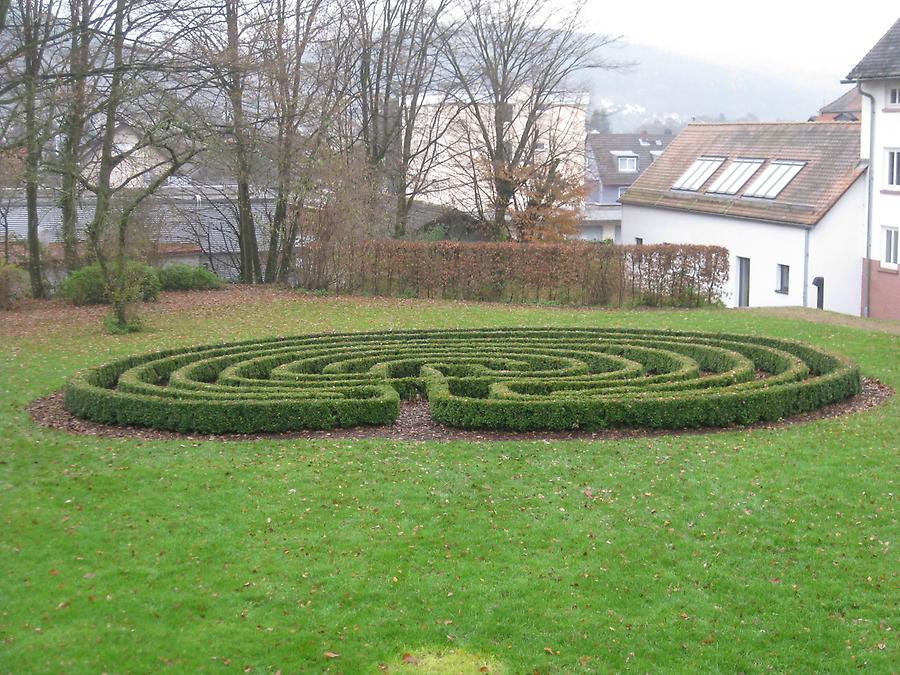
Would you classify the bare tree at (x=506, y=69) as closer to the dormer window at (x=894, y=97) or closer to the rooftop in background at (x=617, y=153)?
the dormer window at (x=894, y=97)

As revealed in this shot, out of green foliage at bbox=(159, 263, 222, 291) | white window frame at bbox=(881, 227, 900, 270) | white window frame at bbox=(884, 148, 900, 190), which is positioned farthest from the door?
green foliage at bbox=(159, 263, 222, 291)

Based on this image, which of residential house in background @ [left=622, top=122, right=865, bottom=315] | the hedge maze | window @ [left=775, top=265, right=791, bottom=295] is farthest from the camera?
window @ [left=775, top=265, right=791, bottom=295]

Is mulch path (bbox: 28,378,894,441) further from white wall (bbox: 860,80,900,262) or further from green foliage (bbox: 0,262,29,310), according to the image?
white wall (bbox: 860,80,900,262)

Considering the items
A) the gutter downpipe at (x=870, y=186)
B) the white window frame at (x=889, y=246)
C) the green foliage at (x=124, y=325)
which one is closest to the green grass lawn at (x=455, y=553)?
the green foliage at (x=124, y=325)

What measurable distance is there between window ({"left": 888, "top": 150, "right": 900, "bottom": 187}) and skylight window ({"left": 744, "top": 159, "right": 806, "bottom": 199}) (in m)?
4.58

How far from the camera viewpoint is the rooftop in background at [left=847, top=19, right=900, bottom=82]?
34281mm

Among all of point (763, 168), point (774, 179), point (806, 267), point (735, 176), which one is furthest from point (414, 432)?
point (735, 176)

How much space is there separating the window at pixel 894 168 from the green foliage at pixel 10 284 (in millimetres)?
28805

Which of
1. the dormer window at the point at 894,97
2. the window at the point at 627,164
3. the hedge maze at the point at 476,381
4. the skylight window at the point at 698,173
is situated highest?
the window at the point at 627,164

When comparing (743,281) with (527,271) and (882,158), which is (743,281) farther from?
(527,271)

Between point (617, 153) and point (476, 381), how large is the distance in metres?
62.0

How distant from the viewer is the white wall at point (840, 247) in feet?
117

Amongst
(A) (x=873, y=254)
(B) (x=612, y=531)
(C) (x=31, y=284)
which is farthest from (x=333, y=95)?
(B) (x=612, y=531)

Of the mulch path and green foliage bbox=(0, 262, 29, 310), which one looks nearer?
the mulch path
